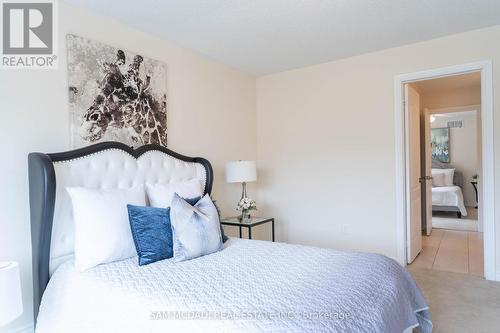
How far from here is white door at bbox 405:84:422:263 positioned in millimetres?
3644

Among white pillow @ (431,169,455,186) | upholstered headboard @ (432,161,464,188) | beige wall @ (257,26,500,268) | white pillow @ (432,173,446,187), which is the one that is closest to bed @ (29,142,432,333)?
beige wall @ (257,26,500,268)

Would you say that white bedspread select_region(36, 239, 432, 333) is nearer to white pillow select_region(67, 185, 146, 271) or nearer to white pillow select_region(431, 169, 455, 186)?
white pillow select_region(67, 185, 146, 271)

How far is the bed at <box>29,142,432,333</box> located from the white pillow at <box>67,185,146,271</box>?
68 mm

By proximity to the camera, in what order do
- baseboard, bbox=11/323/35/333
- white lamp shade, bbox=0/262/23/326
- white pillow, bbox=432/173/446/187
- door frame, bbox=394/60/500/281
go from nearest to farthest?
white lamp shade, bbox=0/262/23/326 → baseboard, bbox=11/323/35/333 → door frame, bbox=394/60/500/281 → white pillow, bbox=432/173/446/187

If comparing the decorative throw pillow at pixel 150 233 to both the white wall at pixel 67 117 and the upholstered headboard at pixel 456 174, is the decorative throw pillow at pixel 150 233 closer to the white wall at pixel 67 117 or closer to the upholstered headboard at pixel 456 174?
the white wall at pixel 67 117

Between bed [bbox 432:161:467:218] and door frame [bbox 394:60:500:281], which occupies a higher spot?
door frame [bbox 394:60:500:281]

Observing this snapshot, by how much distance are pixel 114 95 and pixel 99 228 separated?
1180mm

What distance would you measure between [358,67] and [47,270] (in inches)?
142

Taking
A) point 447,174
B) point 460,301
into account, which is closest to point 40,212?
point 460,301

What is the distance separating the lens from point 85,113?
2471 millimetres

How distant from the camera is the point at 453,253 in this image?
13.8ft

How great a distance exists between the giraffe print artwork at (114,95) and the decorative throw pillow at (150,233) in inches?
30.9

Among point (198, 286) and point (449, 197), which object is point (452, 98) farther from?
point (198, 286)

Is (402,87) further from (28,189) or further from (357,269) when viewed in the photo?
(28,189)
